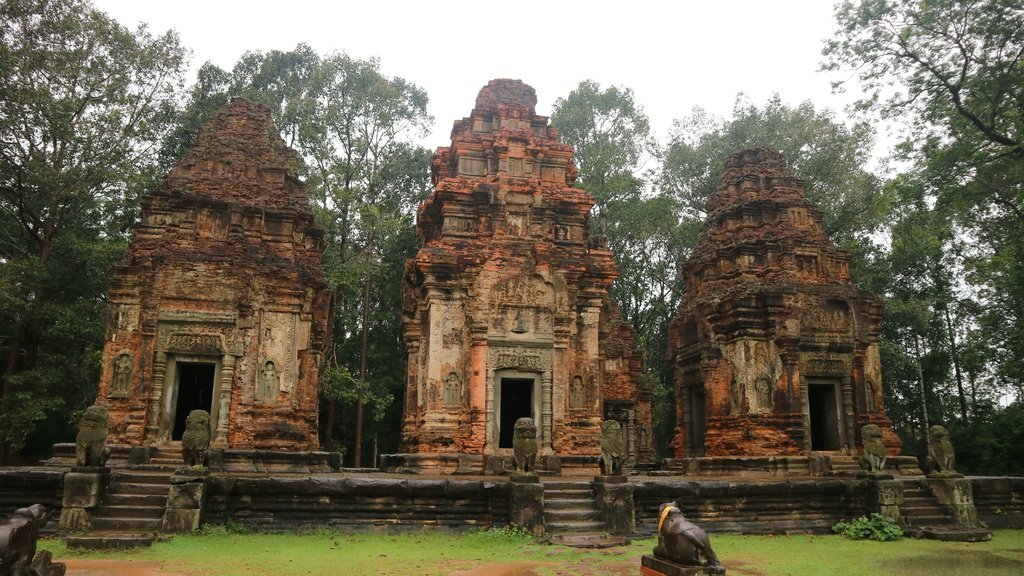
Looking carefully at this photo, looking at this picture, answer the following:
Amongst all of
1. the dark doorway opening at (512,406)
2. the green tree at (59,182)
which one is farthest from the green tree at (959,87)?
the green tree at (59,182)

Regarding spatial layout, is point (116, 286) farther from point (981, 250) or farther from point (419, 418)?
point (981, 250)

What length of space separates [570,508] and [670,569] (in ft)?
13.7

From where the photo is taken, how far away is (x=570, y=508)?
10.8 metres

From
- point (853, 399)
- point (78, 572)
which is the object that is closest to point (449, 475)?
point (78, 572)

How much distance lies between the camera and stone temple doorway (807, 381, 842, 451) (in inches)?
685

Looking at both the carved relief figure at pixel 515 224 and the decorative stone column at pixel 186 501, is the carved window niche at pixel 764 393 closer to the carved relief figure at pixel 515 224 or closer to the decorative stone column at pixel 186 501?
the carved relief figure at pixel 515 224

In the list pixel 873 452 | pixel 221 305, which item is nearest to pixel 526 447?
pixel 873 452

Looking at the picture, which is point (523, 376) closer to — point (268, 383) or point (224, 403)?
point (268, 383)

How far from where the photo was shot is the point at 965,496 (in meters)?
12.3

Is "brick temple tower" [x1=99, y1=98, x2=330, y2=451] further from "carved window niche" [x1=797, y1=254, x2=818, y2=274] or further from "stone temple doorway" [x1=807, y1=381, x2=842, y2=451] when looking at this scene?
"stone temple doorway" [x1=807, y1=381, x2=842, y2=451]

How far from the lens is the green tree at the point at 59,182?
18.8 meters

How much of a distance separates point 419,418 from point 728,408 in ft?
25.8

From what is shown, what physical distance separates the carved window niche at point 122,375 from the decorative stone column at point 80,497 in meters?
3.62

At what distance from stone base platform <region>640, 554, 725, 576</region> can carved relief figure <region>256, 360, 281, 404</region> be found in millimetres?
9220
